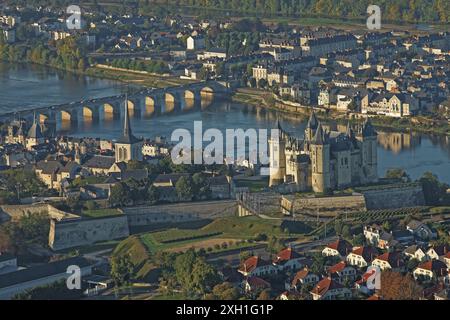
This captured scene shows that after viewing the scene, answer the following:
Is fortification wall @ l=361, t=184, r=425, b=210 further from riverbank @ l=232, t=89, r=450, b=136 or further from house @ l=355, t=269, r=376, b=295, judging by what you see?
riverbank @ l=232, t=89, r=450, b=136

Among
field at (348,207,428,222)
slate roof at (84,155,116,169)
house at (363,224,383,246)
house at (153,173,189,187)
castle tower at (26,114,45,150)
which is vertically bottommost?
castle tower at (26,114,45,150)

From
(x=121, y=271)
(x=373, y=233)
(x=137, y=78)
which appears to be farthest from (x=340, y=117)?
(x=121, y=271)

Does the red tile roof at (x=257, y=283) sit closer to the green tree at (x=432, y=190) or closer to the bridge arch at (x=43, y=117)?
the green tree at (x=432, y=190)

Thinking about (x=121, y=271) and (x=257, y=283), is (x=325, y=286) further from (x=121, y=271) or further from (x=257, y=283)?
(x=121, y=271)

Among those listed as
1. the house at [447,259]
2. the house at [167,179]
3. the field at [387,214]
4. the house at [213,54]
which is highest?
the house at [167,179]

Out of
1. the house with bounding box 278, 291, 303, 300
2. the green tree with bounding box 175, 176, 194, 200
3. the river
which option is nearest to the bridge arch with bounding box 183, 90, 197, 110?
the river

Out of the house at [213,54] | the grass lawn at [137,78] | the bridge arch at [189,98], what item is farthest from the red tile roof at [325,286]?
the house at [213,54]
